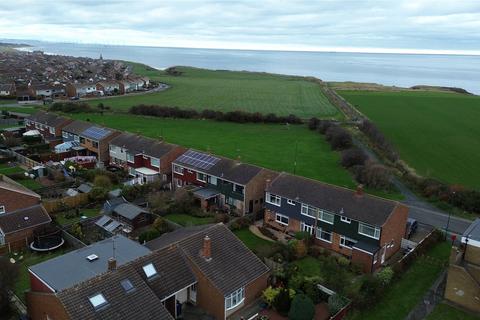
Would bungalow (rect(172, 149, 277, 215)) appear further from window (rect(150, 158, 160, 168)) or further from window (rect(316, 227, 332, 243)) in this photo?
window (rect(316, 227, 332, 243))

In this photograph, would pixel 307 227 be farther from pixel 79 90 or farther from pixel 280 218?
pixel 79 90

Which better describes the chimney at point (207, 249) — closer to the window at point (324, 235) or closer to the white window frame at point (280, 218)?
the window at point (324, 235)

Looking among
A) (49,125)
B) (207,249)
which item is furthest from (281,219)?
(49,125)

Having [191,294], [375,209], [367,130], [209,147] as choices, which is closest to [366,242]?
[375,209]

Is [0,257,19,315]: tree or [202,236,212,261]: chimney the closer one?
[0,257,19,315]: tree

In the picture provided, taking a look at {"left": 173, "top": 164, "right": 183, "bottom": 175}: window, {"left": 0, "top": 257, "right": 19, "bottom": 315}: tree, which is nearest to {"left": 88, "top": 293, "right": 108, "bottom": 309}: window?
{"left": 0, "top": 257, "right": 19, "bottom": 315}: tree

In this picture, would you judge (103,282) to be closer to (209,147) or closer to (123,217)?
(123,217)

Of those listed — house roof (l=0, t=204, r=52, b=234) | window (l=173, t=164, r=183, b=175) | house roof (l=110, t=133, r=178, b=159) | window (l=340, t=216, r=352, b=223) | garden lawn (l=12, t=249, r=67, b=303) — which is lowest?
garden lawn (l=12, t=249, r=67, b=303)
